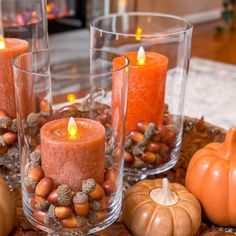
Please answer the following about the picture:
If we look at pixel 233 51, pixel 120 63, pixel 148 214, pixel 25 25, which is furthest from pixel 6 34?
pixel 233 51

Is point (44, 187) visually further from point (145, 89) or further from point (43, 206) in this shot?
point (145, 89)

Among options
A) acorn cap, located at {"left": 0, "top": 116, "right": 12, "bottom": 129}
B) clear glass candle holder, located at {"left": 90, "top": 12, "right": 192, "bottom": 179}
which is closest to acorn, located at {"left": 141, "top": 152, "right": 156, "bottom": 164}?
clear glass candle holder, located at {"left": 90, "top": 12, "right": 192, "bottom": 179}

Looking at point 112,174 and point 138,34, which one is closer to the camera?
point 112,174

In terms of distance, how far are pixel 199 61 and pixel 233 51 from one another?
2.89 feet

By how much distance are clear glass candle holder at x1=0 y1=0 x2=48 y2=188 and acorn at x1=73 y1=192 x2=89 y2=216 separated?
6.4 inches

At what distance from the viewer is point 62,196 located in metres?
0.57

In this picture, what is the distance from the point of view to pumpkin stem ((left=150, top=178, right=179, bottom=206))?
0.64 meters

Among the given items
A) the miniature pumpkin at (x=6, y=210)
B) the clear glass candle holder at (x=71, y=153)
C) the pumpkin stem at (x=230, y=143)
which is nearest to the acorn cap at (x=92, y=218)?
the clear glass candle holder at (x=71, y=153)

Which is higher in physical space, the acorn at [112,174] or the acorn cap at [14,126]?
the acorn cap at [14,126]

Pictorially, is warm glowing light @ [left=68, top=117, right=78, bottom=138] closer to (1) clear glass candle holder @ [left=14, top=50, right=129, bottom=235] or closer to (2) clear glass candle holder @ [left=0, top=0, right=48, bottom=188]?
(1) clear glass candle holder @ [left=14, top=50, right=129, bottom=235]

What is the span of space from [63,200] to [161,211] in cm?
14

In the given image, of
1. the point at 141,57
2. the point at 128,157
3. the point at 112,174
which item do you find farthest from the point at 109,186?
the point at 141,57

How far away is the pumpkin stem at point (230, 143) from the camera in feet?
2.24

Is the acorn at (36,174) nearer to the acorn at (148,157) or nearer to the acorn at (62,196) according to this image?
the acorn at (62,196)
